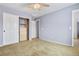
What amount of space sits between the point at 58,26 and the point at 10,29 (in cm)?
217

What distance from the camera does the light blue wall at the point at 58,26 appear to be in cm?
370

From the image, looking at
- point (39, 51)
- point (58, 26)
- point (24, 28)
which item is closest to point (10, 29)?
point (24, 28)

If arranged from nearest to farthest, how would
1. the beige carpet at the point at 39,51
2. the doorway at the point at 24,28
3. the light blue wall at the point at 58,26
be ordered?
1. the beige carpet at the point at 39,51
2. the light blue wall at the point at 58,26
3. the doorway at the point at 24,28

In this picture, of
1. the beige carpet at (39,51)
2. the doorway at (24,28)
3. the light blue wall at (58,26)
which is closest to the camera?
the beige carpet at (39,51)

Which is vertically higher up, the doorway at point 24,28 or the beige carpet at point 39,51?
the doorway at point 24,28

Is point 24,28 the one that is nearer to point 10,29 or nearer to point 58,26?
point 10,29

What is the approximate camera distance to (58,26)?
4.32m

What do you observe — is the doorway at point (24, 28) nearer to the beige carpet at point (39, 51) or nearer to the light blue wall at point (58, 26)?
the light blue wall at point (58, 26)

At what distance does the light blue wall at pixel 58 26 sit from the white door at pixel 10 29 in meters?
1.70

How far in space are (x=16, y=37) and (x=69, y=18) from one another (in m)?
2.55

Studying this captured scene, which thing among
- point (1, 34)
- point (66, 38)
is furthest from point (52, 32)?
point (1, 34)

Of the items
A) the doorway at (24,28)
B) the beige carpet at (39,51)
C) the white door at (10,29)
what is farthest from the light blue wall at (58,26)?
the white door at (10,29)

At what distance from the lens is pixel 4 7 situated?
3656mm

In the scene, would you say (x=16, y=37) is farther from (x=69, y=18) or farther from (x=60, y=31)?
(x=69, y=18)
